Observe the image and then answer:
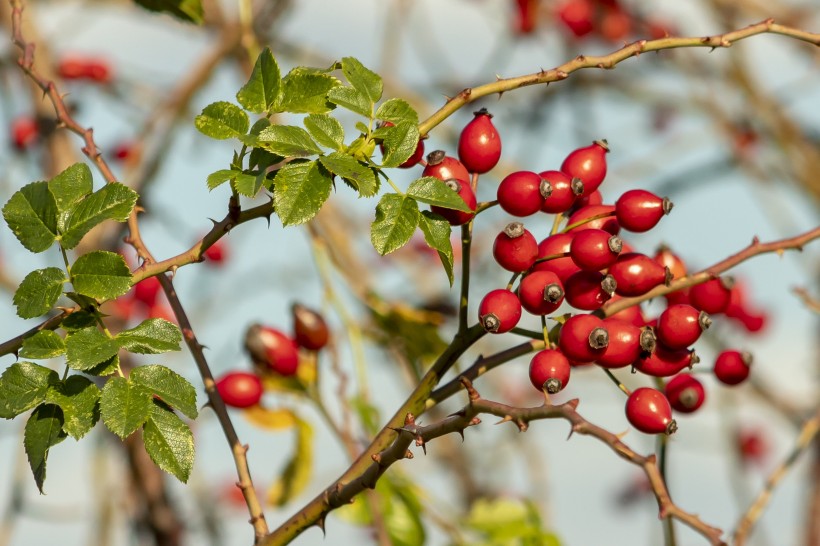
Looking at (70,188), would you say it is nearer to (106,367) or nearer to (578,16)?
(106,367)

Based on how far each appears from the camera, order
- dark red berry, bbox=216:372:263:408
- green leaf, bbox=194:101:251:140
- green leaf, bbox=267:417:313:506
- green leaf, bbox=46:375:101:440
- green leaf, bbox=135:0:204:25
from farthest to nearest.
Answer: green leaf, bbox=267:417:313:506 < dark red berry, bbox=216:372:263:408 < green leaf, bbox=135:0:204:25 < green leaf, bbox=194:101:251:140 < green leaf, bbox=46:375:101:440

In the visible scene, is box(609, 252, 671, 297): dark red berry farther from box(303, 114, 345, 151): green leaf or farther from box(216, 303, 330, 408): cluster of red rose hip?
box(216, 303, 330, 408): cluster of red rose hip

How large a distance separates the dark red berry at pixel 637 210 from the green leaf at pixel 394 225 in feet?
0.81

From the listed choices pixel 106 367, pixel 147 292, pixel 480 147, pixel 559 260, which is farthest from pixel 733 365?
pixel 147 292

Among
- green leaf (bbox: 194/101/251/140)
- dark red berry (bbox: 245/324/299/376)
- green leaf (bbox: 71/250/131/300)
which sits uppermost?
dark red berry (bbox: 245/324/299/376)

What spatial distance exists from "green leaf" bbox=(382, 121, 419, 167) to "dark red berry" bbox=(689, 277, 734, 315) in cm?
44

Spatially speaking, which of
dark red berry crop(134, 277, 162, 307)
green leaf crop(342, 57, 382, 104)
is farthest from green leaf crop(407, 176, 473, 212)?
dark red berry crop(134, 277, 162, 307)

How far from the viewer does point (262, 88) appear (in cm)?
112

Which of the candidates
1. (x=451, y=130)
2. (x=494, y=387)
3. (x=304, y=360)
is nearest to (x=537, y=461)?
(x=494, y=387)

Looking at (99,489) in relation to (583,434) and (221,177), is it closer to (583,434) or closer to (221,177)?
(221,177)

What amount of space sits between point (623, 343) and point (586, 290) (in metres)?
0.07

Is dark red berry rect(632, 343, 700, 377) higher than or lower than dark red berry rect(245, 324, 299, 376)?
lower

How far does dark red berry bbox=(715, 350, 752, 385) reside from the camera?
4.20 feet

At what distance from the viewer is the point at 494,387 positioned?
4230 millimetres
